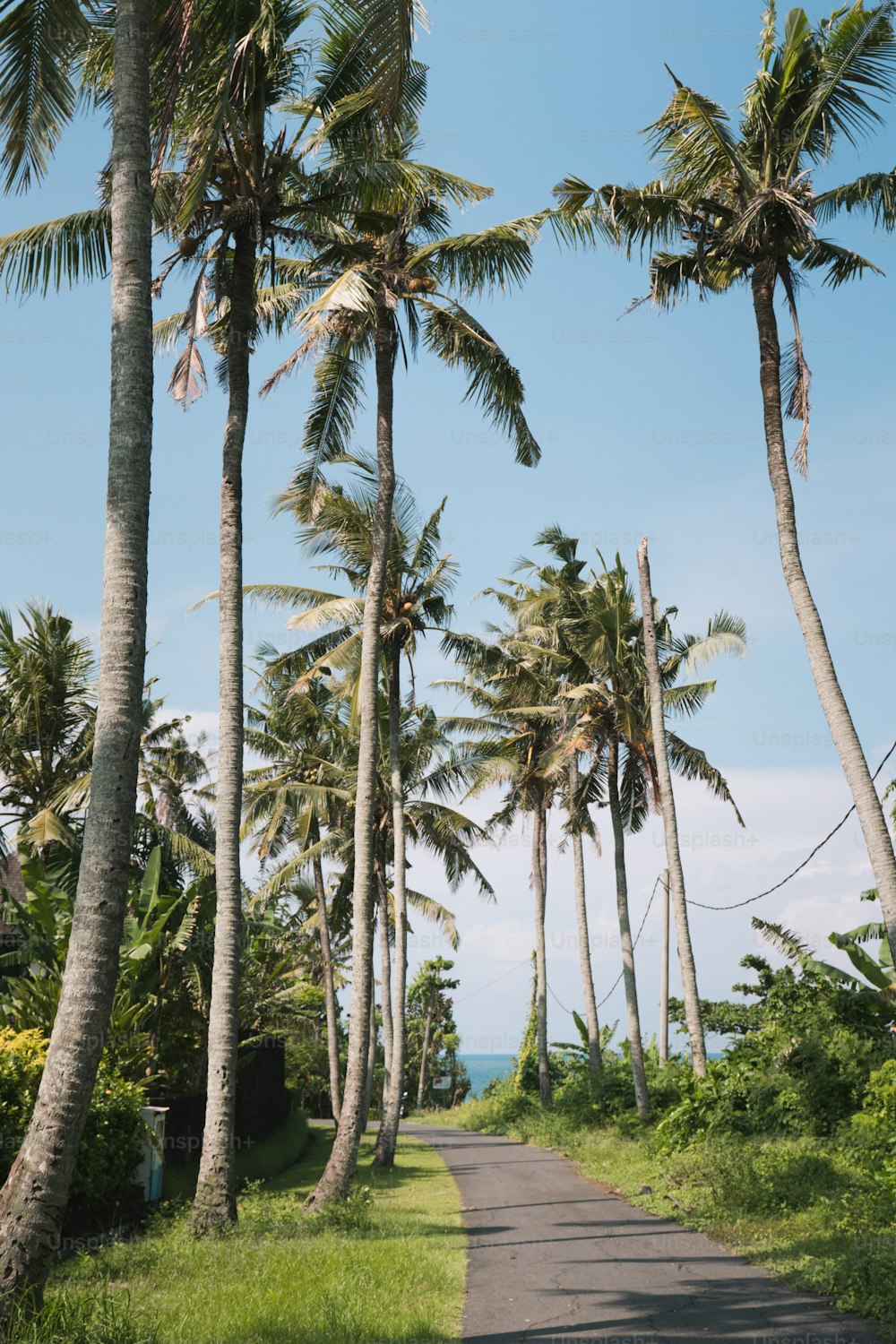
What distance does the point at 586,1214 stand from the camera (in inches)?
565

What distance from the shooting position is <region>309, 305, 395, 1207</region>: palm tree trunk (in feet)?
46.5

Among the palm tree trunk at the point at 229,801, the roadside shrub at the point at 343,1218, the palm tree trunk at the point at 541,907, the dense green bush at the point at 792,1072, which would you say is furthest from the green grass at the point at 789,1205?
the palm tree trunk at the point at 541,907

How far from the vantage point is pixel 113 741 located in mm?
7023

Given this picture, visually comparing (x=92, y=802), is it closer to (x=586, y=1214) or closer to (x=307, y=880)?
(x=586, y=1214)

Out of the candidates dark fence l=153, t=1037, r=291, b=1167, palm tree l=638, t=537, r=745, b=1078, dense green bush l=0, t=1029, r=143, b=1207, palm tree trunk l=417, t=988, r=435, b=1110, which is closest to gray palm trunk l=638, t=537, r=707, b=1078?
palm tree l=638, t=537, r=745, b=1078

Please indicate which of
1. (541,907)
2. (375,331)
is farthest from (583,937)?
(375,331)

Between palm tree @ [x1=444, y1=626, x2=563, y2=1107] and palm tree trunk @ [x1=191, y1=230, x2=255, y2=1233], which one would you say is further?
palm tree @ [x1=444, y1=626, x2=563, y2=1107]

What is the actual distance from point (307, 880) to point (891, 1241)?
29.6 m

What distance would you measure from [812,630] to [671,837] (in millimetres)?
7760

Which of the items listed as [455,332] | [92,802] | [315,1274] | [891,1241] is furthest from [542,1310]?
[455,332]

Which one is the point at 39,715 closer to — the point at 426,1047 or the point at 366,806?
the point at 366,806

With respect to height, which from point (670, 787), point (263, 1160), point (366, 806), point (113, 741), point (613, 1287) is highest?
point (670, 787)

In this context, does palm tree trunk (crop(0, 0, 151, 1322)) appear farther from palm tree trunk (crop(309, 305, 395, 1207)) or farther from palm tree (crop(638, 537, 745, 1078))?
palm tree (crop(638, 537, 745, 1078))

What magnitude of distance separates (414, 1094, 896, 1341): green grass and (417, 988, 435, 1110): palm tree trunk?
3624cm
